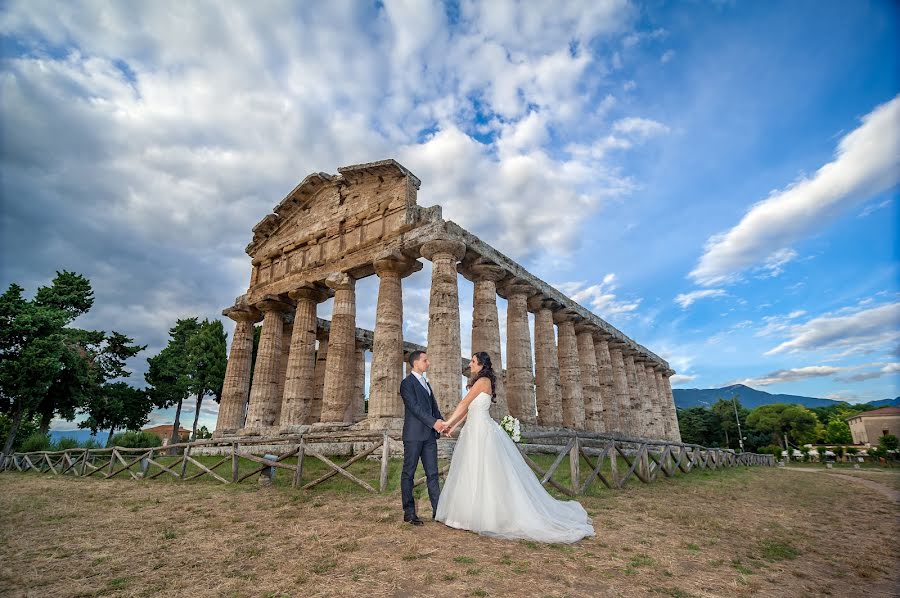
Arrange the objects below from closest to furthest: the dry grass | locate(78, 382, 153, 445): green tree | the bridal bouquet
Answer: the dry grass < the bridal bouquet < locate(78, 382, 153, 445): green tree

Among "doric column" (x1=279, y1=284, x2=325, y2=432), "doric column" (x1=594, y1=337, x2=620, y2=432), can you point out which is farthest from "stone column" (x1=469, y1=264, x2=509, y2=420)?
"doric column" (x1=594, y1=337, x2=620, y2=432)

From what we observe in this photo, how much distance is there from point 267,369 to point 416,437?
19286mm

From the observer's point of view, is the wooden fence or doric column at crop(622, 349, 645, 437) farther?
doric column at crop(622, 349, 645, 437)

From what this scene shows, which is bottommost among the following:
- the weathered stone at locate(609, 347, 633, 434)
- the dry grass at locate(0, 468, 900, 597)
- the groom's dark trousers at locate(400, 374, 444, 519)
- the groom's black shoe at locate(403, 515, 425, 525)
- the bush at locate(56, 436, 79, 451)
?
the dry grass at locate(0, 468, 900, 597)

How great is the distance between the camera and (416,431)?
6953mm

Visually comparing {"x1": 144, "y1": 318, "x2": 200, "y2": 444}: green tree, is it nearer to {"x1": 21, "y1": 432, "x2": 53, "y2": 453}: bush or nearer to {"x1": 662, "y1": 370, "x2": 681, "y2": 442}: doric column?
{"x1": 21, "y1": 432, "x2": 53, "y2": 453}: bush

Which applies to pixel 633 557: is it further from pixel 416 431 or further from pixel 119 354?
pixel 119 354

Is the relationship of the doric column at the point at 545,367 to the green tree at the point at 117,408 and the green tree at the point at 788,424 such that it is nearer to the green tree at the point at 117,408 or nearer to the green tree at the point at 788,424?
the green tree at the point at 117,408

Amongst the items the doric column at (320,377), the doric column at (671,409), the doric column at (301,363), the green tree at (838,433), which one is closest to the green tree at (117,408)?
the doric column at (320,377)

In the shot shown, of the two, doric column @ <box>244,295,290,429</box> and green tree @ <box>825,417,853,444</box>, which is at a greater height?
doric column @ <box>244,295,290,429</box>

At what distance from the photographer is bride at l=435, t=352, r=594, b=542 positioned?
609 centimetres

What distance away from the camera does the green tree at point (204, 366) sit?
135 ft

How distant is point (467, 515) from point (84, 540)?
19.9ft

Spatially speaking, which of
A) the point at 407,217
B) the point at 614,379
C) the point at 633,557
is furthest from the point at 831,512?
the point at 614,379
